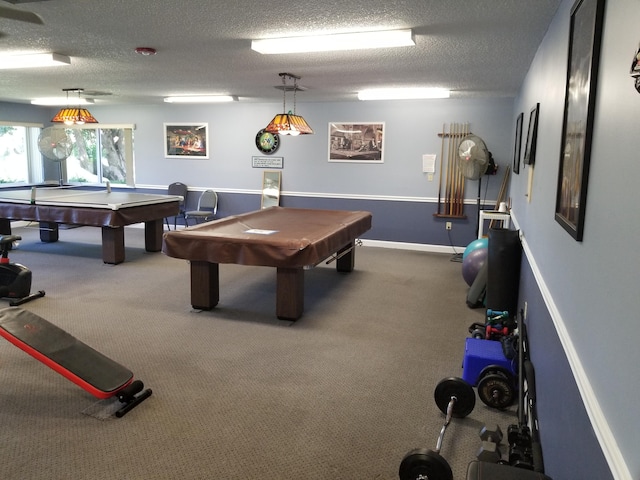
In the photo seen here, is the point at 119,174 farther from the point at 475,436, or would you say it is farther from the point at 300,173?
the point at 475,436

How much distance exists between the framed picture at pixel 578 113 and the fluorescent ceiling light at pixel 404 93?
438 centimetres

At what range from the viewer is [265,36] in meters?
3.66

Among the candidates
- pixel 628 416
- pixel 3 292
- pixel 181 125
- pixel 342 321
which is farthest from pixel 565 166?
pixel 181 125

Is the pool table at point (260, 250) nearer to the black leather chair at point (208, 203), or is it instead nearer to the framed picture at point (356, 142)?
the framed picture at point (356, 142)

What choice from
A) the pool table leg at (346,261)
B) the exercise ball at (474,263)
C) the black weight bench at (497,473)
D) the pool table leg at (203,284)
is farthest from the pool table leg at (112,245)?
the black weight bench at (497,473)

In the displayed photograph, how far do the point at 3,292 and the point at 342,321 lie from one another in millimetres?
2809

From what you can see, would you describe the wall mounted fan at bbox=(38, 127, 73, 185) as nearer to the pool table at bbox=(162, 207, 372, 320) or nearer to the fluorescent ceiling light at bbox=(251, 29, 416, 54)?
the pool table at bbox=(162, 207, 372, 320)

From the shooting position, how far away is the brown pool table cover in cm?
402

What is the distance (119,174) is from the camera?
9.68m

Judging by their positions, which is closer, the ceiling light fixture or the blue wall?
the blue wall

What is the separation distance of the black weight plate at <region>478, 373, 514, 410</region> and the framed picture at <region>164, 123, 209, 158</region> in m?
7.04

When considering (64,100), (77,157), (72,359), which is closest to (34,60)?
(72,359)

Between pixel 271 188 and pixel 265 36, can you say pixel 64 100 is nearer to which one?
pixel 271 188

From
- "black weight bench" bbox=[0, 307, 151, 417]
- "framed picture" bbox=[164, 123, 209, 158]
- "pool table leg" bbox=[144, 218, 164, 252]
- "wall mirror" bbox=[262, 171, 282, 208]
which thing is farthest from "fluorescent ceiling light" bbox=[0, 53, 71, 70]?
"wall mirror" bbox=[262, 171, 282, 208]
